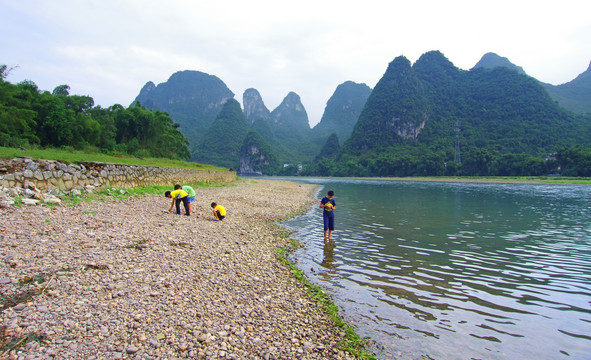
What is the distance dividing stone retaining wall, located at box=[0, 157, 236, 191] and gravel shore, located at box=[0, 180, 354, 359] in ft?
9.80

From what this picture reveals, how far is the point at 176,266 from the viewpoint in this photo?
24.8 feet

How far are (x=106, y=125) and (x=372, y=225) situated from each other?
3863 centimetres

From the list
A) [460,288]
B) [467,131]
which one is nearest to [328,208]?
[460,288]

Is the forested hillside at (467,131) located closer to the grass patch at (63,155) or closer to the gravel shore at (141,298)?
the grass patch at (63,155)

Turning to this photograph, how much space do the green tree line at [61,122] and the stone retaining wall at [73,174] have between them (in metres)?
8.17

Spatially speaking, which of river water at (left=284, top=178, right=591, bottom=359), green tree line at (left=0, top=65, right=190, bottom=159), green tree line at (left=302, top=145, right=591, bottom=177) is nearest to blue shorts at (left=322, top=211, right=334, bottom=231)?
river water at (left=284, top=178, right=591, bottom=359)

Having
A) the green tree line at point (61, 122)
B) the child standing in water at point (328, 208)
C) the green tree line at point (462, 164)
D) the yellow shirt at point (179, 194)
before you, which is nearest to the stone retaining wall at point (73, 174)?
the yellow shirt at point (179, 194)

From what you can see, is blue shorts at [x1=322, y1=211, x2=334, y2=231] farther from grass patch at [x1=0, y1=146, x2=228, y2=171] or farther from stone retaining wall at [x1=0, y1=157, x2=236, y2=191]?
grass patch at [x1=0, y1=146, x2=228, y2=171]

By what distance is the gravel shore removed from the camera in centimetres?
429

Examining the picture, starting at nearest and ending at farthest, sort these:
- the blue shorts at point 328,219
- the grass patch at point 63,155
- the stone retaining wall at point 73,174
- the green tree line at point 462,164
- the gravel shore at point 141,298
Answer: the gravel shore at point 141,298, the stone retaining wall at point 73,174, the blue shorts at point 328,219, the grass patch at point 63,155, the green tree line at point 462,164

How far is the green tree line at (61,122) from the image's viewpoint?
2430 cm

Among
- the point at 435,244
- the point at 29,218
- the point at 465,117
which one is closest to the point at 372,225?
the point at 435,244

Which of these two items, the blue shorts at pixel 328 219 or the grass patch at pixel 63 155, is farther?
the grass patch at pixel 63 155

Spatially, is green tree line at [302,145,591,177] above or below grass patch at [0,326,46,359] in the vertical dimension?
above
